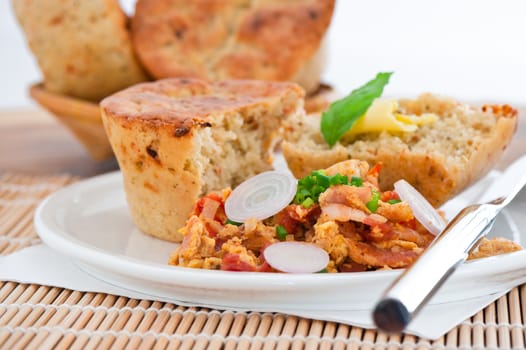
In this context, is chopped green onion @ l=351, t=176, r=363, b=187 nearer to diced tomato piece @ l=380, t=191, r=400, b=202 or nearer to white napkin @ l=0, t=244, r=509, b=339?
diced tomato piece @ l=380, t=191, r=400, b=202

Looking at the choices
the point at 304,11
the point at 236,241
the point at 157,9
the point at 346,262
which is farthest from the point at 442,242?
the point at 157,9

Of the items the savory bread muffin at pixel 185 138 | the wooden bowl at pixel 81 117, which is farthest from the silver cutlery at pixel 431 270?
the wooden bowl at pixel 81 117

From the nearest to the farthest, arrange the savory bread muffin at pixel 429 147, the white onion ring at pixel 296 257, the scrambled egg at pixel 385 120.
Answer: the white onion ring at pixel 296 257 → the savory bread muffin at pixel 429 147 → the scrambled egg at pixel 385 120

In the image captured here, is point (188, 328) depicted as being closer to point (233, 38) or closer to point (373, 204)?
point (373, 204)

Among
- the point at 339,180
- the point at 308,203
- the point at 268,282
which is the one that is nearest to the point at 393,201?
the point at 339,180

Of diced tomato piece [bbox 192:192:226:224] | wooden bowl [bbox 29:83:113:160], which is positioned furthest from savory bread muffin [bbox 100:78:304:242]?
wooden bowl [bbox 29:83:113:160]

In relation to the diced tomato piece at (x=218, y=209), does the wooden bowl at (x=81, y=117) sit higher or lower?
lower

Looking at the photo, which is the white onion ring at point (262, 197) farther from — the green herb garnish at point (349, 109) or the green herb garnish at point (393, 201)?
the green herb garnish at point (349, 109)
